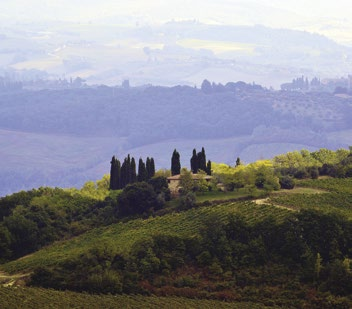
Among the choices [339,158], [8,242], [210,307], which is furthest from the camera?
[339,158]

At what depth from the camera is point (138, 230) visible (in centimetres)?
7175

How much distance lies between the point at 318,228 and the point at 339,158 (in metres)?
43.1

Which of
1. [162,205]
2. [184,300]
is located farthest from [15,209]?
[184,300]

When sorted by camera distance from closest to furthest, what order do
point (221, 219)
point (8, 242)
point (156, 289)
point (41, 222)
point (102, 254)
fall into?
point (156, 289), point (102, 254), point (221, 219), point (8, 242), point (41, 222)

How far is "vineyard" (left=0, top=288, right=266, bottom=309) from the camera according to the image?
171ft

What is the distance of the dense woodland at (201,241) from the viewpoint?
57531mm

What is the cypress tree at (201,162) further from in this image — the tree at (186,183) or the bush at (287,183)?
the bush at (287,183)

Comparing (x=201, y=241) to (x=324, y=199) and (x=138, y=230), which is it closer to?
(x=138, y=230)

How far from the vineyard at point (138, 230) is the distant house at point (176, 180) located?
10.0 m

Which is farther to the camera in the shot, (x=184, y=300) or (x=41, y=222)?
(x=41, y=222)

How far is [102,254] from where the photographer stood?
61.5 metres

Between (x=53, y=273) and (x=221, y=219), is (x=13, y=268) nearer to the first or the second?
A: (x=53, y=273)

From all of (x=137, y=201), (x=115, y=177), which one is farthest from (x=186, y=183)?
(x=115, y=177)

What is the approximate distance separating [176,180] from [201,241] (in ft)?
93.1
